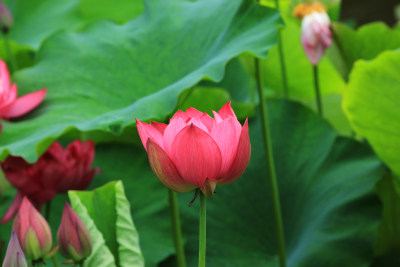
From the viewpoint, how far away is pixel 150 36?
0.90 metres

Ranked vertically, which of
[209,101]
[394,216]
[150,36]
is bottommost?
[394,216]

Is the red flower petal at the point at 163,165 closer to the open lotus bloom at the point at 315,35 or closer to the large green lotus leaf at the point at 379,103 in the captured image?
the large green lotus leaf at the point at 379,103

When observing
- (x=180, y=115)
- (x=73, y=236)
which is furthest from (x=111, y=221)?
(x=180, y=115)

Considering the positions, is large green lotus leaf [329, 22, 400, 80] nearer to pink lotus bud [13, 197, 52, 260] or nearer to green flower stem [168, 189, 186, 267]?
green flower stem [168, 189, 186, 267]

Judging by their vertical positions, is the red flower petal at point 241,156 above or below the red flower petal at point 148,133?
below

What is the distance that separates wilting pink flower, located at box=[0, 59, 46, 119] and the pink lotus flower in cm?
34

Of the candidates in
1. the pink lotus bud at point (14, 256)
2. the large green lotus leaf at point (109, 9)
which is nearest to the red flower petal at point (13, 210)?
the pink lotus bud at point (14, 256)

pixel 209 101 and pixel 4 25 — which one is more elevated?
pixel 4 25

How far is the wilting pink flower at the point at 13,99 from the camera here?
0.77 m

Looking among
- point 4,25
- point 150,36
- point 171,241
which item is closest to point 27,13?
point 4,25

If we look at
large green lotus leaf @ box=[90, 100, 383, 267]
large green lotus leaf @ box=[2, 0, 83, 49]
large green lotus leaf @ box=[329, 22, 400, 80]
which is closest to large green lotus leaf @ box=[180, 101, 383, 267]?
large green lotus leaf @ box=[90, 100, 383, 267]

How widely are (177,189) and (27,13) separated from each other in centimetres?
113

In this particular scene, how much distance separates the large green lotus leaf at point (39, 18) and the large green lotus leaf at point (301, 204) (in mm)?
609

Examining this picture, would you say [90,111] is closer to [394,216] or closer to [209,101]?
[209,101]
